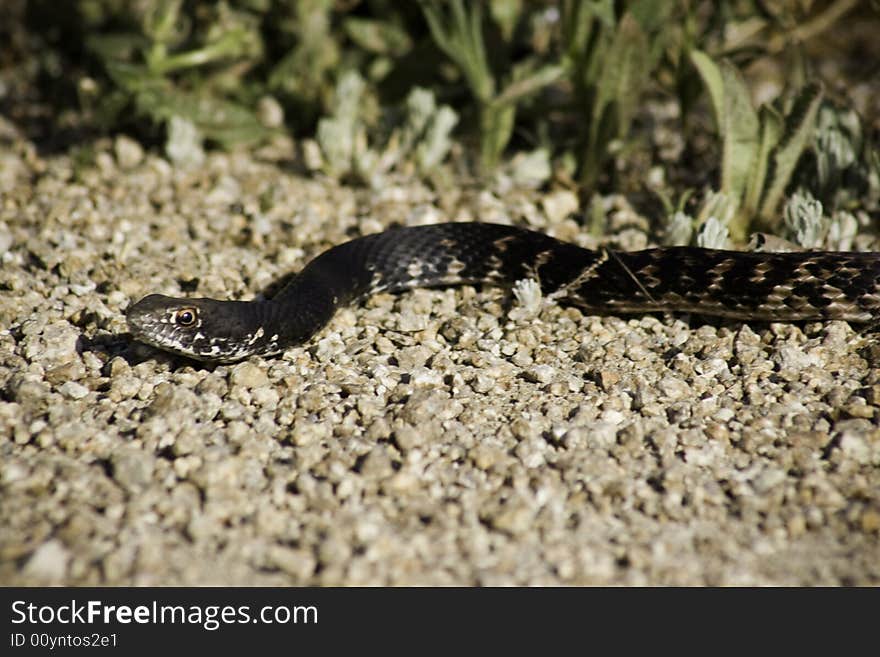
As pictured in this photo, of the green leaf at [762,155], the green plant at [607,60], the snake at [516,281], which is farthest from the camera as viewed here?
the green plant at [607,60]

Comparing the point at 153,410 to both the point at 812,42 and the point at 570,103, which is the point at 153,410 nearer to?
the point at 570,103

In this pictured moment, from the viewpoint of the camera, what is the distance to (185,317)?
5605mm

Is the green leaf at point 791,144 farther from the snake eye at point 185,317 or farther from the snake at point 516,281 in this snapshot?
the snake eye at point 185,317

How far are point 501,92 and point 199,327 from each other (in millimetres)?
3490

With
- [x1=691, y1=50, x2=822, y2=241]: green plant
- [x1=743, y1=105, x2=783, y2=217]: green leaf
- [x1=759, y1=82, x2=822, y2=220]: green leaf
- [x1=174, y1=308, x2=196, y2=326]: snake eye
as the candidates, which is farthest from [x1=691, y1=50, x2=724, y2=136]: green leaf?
[x1=174, y1=308, x2=196, y2=326]: snake eye

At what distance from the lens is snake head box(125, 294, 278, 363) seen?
18.3ft

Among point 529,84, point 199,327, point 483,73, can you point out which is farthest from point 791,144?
point 199,327

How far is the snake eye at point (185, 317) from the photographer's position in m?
5.61

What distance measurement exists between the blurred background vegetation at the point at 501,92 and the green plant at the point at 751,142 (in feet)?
0.04

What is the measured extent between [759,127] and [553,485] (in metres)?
3.50

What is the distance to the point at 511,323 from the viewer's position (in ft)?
21.0

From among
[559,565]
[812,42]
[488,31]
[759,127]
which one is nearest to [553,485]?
[559,565]

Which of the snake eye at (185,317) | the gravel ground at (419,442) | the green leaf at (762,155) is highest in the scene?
the green leaf at (762,155)

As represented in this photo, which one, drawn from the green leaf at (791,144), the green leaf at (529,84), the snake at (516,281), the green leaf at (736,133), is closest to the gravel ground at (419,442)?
the snake at (516,281)
